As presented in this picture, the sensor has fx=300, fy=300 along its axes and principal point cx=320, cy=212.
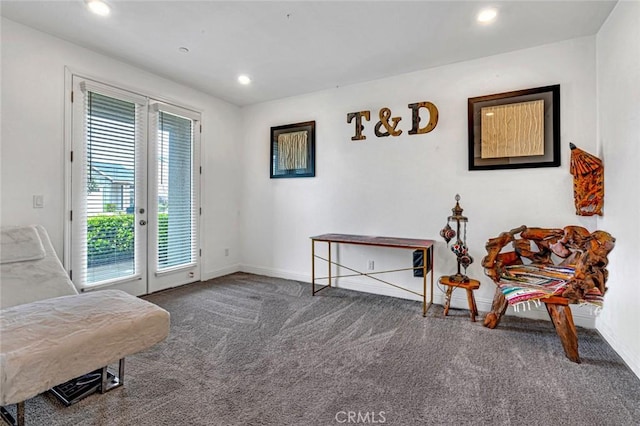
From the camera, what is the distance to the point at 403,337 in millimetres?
2594

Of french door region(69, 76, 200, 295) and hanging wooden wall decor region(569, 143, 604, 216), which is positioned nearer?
hanging wooden wall decor region(569, 143, 604, 216)

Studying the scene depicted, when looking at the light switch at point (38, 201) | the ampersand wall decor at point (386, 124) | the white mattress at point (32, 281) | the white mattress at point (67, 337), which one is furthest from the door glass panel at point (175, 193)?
the ampersand wall decor at point (386, 124)

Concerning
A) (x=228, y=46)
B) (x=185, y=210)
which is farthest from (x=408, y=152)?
(x=185, y=210)

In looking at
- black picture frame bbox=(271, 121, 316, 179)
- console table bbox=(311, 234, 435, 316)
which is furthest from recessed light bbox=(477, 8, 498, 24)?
black picture frame bbox=(271, 121, 316, 179)

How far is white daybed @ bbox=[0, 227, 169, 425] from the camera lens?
1420mm

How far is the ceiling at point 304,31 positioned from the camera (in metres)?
2.38

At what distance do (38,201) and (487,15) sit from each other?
14.0 feet

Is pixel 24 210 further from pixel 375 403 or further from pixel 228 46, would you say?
pixel 375 403

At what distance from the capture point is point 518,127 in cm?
300

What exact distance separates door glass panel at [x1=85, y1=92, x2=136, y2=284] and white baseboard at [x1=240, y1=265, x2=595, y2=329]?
189cm

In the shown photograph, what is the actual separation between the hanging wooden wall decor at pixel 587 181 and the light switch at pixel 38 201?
4822 millimetres

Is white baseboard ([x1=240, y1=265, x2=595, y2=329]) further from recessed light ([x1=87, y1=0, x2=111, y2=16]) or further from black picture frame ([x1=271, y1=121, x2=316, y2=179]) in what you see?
recessed light ([x1=87, y1=0, x2=111, y2=16])

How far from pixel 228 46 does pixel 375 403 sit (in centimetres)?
327

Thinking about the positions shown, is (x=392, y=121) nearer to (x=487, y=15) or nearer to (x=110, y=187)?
(x=487, y=15)
